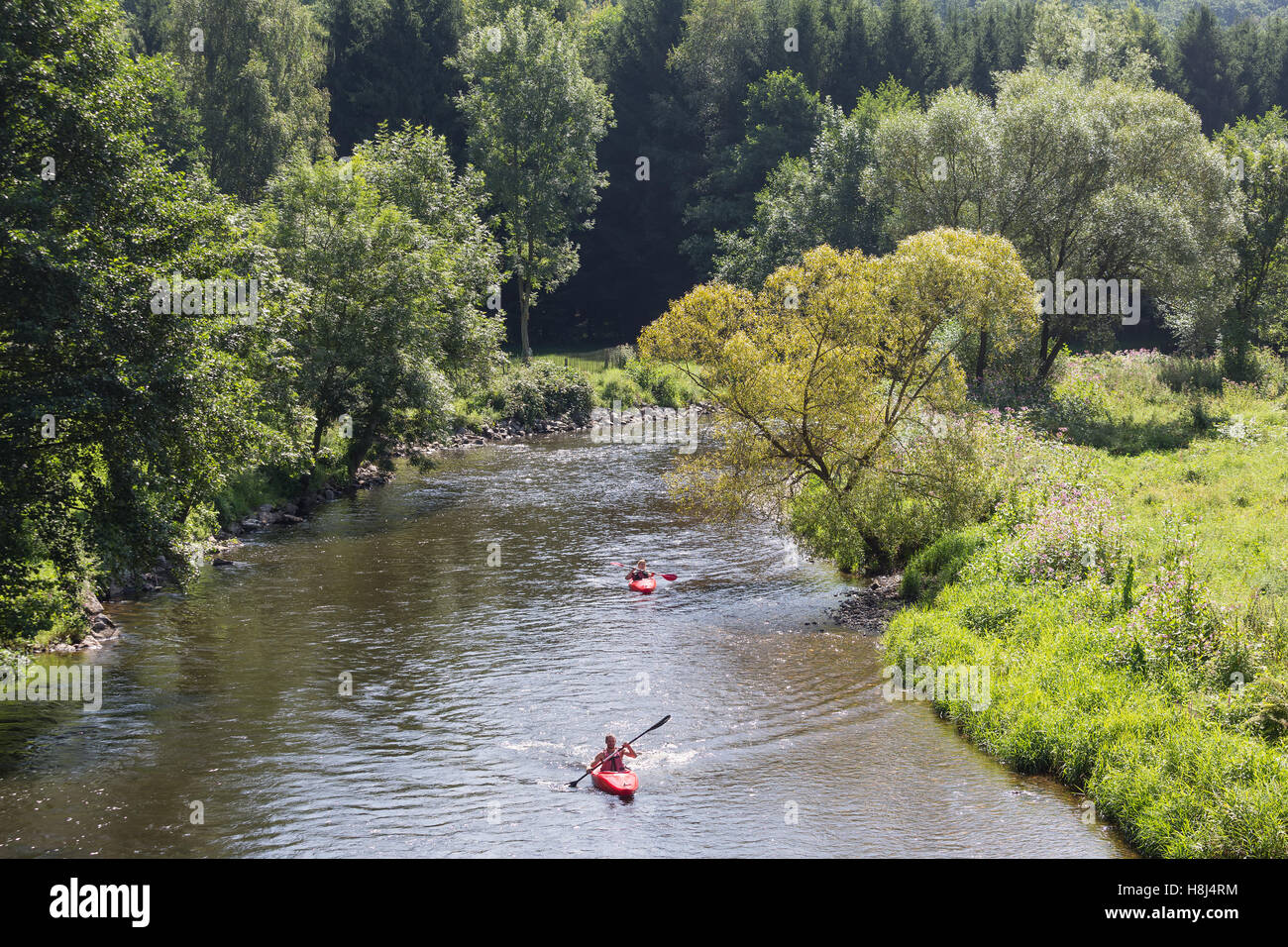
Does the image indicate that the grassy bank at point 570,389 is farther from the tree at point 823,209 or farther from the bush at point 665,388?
the tree at point 823,209

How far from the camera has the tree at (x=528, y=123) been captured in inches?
2625

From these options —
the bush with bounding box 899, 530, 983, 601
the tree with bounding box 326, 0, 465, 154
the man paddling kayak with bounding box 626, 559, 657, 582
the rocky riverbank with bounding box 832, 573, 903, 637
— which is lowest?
the rocky riverbank with bounding box 832, 573, 903, 637

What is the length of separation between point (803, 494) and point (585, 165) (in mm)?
48749

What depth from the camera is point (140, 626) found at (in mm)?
23656

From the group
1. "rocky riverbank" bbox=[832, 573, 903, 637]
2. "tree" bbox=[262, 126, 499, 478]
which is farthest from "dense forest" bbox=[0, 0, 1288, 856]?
"rocky riverbank" bbox=[832, 573, 903, 637]

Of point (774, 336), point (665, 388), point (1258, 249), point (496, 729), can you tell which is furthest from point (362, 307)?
point (1258, 249)

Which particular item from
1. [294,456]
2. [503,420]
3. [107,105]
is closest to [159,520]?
[107,105]

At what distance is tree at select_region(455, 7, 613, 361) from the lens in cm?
6669

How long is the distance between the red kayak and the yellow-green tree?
11.2 metres

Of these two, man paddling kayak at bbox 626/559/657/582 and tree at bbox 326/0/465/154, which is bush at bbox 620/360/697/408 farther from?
man paddling kayak at bbox 626/559/657/582

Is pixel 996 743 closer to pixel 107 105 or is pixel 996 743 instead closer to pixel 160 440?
pixel 160 440

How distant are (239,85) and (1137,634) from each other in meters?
58.6

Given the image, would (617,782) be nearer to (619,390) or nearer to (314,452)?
(314,452)

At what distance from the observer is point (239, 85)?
194 feet
